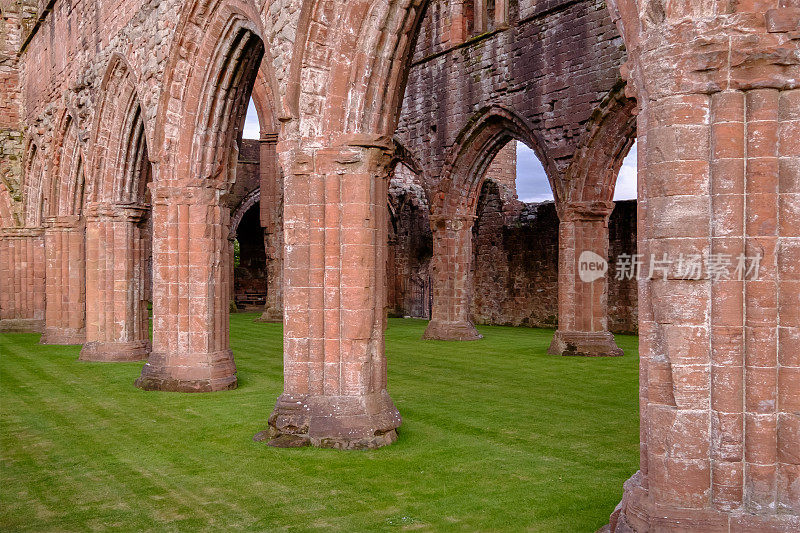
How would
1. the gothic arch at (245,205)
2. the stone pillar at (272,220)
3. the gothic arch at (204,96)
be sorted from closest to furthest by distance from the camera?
the gothic arch at (204,96)
the stone pillar at (272,220)
the gothic arch at (245,205)

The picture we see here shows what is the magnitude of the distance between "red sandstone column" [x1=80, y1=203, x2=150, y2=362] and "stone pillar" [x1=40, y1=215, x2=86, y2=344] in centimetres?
263

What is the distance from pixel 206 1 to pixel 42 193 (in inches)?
351

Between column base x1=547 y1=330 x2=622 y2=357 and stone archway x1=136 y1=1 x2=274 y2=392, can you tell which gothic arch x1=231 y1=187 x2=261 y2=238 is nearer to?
column base x1=547 y1=330 x2=622 y2=357

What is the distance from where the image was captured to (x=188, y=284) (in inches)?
336

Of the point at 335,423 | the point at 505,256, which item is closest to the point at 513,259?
the point at 505,256

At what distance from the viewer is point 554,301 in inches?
698

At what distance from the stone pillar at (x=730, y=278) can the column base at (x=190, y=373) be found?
608cm

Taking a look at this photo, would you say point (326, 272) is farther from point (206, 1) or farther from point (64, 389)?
point (64, 389)

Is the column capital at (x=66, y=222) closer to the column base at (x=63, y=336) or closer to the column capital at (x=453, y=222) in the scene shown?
the column base at (x=63, y=336)

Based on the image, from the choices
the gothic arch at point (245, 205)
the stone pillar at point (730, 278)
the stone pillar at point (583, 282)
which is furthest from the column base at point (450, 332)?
the stone pillar at point (730, 278)

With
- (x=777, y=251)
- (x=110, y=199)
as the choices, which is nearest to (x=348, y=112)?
(x=777, y=251)

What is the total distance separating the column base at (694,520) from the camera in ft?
10.8

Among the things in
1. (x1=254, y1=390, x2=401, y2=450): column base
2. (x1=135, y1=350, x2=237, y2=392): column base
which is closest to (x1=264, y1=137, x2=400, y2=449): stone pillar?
(x1=254, y1=390, x2=401, y2=450): column base

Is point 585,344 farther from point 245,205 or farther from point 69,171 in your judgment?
point 245,205
